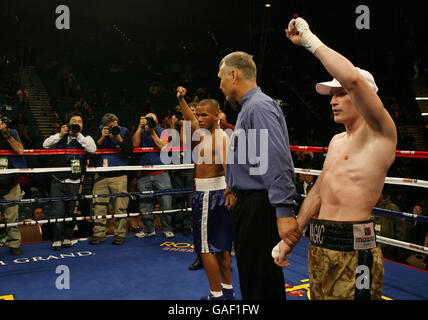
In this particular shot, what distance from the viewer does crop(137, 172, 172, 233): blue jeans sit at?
454 cm

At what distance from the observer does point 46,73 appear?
12.8m

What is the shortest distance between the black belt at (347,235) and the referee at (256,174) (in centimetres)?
11

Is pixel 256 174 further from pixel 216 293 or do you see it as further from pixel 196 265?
pixel 196 265

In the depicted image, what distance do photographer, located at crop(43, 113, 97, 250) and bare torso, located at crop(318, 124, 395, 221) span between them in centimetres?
316

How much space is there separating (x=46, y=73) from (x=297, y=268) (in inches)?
477

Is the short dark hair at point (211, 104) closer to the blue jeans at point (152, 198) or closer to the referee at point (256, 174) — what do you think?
the referee at point (256, 174)

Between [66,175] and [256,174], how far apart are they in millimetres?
3113

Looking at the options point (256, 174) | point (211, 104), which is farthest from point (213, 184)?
point (256, 174)

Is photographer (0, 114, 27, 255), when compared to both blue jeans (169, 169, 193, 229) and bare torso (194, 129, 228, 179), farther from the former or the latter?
bare torso (194, 129, 228, 179)

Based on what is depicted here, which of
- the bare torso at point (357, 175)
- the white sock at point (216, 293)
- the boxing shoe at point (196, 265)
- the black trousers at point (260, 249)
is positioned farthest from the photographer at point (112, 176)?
the bare torso at point (357, 175)

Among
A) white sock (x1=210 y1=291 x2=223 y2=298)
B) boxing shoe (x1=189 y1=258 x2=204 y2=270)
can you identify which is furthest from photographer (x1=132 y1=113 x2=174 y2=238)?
white sock (x1=210 y1=291 x2=223 y2=298)

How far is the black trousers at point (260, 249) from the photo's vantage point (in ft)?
5.17

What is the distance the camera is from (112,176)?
439cm
